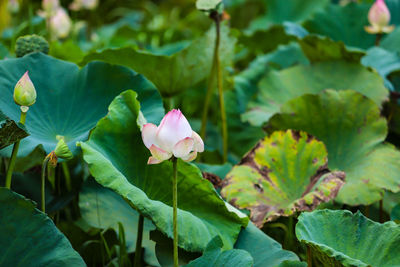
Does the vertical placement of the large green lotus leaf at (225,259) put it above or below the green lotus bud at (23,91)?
below

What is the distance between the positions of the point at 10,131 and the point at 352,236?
1.88ft

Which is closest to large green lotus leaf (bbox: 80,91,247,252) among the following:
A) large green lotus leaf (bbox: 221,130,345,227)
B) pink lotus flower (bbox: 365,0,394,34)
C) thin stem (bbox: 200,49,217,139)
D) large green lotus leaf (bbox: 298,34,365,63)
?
large green lotus leaf (bbox: 221,130,345,227)

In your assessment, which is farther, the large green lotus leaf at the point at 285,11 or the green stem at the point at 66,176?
the large green lotus leaf at the point at 285,11

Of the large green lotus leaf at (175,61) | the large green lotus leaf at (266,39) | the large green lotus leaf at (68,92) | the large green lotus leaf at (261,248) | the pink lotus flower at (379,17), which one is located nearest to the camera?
the large green lotus leaf at (261,248)

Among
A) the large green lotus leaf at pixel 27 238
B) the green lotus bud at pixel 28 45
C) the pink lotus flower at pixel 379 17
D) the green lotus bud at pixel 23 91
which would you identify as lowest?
the large green lotus leaf at pixel 27 238

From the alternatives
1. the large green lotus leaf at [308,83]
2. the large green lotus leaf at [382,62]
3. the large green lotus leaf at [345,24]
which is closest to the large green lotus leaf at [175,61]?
the large green lotus leaf at [308,83]

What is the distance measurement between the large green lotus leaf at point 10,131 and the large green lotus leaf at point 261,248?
1.45 feet

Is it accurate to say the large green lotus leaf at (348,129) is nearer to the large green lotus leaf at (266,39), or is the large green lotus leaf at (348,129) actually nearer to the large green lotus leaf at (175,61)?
the large green lotus leaf at (175,61)

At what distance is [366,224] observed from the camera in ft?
2.96

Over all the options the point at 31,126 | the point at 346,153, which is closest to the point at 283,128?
the point at 346,153

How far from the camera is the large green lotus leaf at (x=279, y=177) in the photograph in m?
1.11

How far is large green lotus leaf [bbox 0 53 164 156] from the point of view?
1.09 m

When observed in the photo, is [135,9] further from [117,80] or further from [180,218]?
[180,218]

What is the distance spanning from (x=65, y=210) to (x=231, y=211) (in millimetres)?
529
